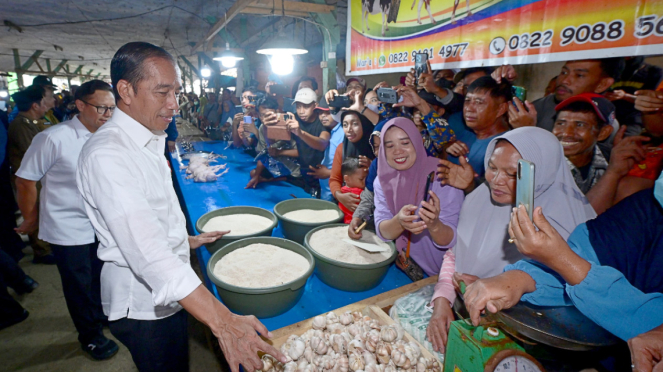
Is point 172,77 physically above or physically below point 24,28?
below

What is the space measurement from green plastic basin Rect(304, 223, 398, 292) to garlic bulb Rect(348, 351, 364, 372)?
0.42 metres

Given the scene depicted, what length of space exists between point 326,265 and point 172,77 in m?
1.10

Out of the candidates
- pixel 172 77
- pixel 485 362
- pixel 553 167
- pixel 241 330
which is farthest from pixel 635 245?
pixel 172 77

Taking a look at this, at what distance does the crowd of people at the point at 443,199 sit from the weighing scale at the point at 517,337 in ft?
0.18

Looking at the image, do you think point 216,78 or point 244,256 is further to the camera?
point 216,78

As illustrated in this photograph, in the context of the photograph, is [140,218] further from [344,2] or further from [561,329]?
[344,2]

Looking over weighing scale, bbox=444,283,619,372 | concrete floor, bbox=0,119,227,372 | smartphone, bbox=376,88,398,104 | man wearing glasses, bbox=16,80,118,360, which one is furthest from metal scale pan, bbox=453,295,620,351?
man wearing glasses, bbox=16,80,118,360

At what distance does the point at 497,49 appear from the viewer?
2137mm

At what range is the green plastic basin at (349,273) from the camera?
153cm

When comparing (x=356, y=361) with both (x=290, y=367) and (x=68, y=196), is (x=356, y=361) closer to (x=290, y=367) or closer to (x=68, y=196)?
(x=290, y=367)

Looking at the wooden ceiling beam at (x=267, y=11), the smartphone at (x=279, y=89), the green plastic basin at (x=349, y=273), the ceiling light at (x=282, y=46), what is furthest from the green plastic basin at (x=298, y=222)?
the smartphone at (x=279, y=89)

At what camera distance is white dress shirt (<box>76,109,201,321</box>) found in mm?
999

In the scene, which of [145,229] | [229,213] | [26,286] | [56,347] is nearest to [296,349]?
[145,229]

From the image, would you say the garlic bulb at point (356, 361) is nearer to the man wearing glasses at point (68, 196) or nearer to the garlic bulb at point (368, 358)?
the garlic bulb at point (368, 358)
